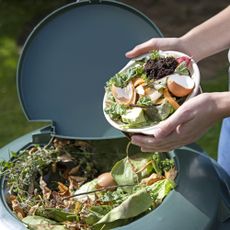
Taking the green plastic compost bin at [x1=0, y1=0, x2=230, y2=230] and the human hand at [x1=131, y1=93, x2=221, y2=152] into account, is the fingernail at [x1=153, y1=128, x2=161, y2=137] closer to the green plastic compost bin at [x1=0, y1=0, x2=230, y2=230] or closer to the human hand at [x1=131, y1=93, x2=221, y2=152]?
the human hand at [x1=131, y1=93, x2=221, y2=152]

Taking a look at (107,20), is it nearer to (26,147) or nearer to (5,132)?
(26,147)

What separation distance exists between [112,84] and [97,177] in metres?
0.26

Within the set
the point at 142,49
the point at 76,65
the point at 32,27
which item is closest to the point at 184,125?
the point at 142,49

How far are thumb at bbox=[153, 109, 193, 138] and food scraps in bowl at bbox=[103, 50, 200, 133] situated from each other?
0.03m

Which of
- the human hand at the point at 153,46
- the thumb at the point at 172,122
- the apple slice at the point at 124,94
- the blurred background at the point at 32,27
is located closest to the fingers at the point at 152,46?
the human hand at the point at 153,46

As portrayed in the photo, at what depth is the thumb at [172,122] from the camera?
113 cm

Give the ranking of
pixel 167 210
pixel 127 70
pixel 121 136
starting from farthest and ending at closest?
pixel 121 136
pixel 127 70
pixel 167 210

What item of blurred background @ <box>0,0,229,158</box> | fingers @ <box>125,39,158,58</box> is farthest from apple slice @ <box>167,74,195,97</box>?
blurred background @ <box>0,0,229,158</box>

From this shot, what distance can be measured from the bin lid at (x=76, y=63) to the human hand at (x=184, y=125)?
265 mm

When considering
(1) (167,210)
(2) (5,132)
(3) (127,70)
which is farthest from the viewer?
(2) (5,132)

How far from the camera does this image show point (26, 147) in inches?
56.9

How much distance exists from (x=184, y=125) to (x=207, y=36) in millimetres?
309

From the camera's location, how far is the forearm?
54.6 inches

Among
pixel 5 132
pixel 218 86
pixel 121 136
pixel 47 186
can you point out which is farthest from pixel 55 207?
pixel 218 86
